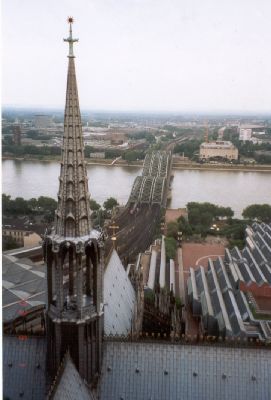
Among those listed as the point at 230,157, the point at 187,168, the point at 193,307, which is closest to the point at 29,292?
the point at 193,307

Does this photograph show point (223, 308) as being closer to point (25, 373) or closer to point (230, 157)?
point (25, 373)

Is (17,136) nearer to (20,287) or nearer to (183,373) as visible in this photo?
(20,287)

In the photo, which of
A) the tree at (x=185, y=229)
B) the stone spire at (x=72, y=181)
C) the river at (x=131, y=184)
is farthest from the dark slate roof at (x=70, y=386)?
the river at (x=131, y=184)

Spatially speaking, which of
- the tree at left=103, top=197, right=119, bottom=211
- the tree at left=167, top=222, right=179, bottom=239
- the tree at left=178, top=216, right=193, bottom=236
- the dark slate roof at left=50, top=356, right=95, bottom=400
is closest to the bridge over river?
the tree at left=103, top=197, right=119, bottom=211

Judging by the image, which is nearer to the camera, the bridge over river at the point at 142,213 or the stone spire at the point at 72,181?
the stone spire at the point at 72,181

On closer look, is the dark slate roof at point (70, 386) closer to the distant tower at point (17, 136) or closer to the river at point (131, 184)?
the river at point (131, 184)

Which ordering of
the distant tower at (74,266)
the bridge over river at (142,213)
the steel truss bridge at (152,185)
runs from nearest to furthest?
1. the distant tower at (74,266)
2. the bridge over river at (142,213)
3. the steel truss bridge at (152,185)

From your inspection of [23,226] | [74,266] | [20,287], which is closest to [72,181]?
[74,266]

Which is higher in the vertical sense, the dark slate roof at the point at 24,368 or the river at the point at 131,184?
the dark slate roof at the point at 24,368
